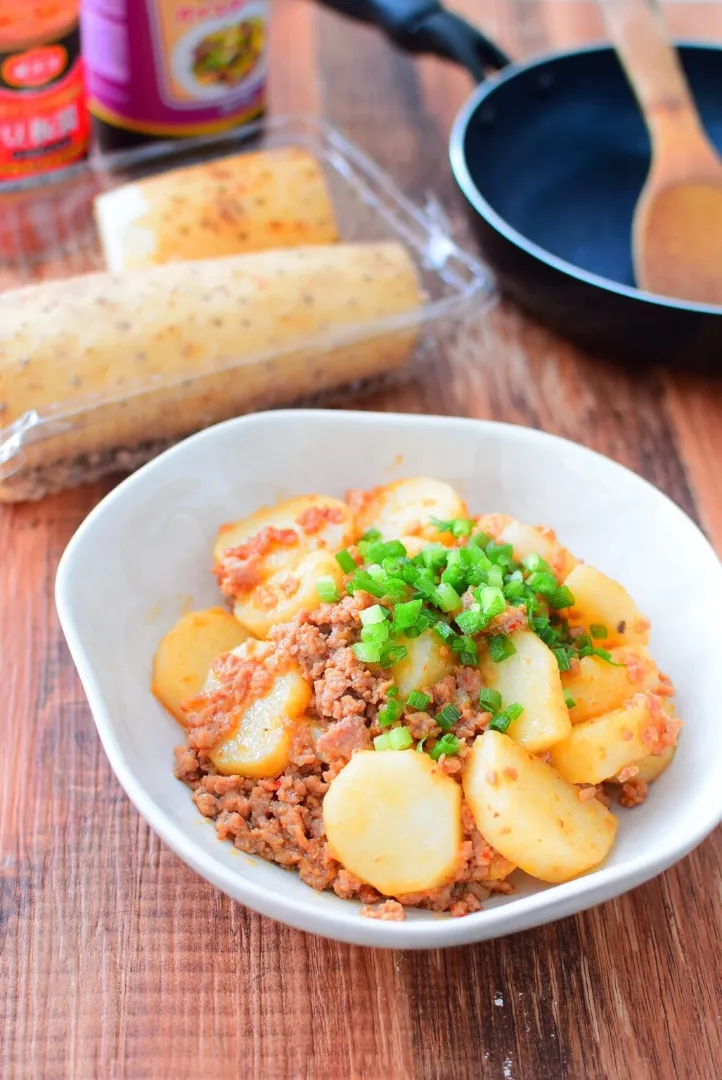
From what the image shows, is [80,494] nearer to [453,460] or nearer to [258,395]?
[258,395]

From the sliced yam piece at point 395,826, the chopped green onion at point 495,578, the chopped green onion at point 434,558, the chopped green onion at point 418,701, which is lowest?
the sliced yam piece at point 395,826

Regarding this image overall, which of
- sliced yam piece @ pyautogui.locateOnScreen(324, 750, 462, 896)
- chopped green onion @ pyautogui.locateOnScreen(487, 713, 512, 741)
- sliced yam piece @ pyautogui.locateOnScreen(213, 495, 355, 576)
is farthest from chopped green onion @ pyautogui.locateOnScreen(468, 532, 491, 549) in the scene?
sliced yam piece @ pyautogui.locateOnScreen(324, 750, 462, 896)

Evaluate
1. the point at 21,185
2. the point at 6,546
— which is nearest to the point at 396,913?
the point at 6,546

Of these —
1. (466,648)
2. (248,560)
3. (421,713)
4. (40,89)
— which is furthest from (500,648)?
(40,89)

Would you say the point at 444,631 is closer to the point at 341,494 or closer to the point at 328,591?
the point at 328,591

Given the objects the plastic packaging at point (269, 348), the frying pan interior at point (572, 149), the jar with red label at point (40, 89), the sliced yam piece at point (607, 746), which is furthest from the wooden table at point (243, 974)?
the frying pan interior at point (572, 149)

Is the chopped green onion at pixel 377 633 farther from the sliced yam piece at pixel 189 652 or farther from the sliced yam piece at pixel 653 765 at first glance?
the sliced yam piece at pixel 653 765

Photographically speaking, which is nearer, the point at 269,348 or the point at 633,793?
the point at 633,793
